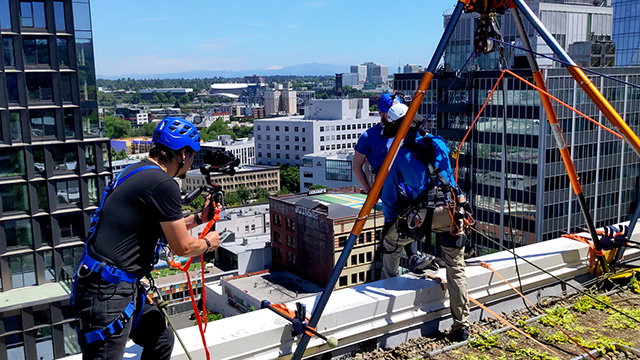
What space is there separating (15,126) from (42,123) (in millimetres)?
802

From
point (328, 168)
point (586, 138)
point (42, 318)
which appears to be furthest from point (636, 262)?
point (328, 168)

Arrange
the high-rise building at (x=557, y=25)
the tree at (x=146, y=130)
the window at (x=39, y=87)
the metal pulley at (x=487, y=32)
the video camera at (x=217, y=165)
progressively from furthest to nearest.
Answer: the tree at (x=146, y=130) < the high-rise building at (x=557, y=25) < the window at (x=39, y=87) < the metal pulley at (x=487, y=32) < the video camera at (x=217, y=165)

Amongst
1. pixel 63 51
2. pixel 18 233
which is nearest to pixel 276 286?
pixel 18 233

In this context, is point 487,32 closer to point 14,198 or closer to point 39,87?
point 39,87

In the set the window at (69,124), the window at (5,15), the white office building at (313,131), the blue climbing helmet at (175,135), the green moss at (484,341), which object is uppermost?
the window at (5,15)

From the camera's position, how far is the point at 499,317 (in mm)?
5488

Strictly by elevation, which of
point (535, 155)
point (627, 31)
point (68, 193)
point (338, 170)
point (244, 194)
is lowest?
point (244, 194)

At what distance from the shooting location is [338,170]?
75.3 m

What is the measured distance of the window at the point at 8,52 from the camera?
16188mm

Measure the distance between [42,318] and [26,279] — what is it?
143 centimetres

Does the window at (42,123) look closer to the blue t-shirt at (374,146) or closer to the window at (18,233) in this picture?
the window at (18,233)

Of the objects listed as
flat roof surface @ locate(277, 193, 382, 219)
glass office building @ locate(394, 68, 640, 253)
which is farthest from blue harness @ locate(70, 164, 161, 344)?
flat roof surface @ locate(277, 193, 382, 219)

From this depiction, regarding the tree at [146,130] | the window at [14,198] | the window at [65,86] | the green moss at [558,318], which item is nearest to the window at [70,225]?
the window at [14,198]

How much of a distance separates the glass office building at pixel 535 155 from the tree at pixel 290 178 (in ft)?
151
